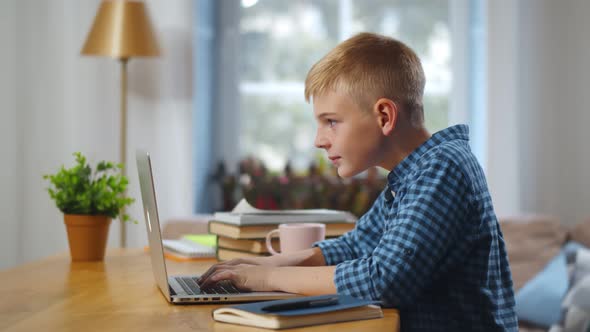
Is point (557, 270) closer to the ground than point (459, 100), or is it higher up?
closer to the ground

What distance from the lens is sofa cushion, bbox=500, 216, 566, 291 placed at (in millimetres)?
2893

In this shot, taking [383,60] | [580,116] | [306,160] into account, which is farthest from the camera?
[306,160]

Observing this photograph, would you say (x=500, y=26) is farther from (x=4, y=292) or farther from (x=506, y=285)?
(x=4, y=292)

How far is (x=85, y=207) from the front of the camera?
1.60m

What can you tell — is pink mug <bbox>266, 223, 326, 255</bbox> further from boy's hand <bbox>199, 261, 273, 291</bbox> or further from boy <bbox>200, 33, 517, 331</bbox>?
boy's hand <bbox>199, 261, 273, 291</bbox>

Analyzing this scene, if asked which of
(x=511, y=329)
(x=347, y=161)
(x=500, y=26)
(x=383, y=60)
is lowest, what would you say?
(x=511, y=329)

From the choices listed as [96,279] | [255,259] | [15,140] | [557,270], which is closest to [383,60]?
[255,259]

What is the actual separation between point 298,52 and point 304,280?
113 inches

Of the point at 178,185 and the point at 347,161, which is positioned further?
the point at 178,185

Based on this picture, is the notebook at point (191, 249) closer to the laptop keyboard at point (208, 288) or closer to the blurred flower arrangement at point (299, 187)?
the laptop keyboard at point (208, 288)

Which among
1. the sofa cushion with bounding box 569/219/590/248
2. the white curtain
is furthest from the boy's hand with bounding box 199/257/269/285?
the white curtain

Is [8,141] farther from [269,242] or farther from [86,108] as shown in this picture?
[269,242]

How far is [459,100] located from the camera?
3.73 meters

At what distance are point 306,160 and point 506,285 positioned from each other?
275 cm
